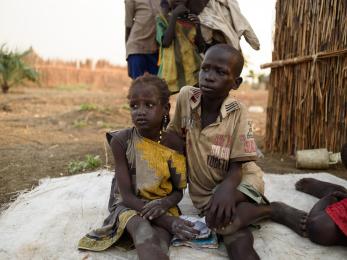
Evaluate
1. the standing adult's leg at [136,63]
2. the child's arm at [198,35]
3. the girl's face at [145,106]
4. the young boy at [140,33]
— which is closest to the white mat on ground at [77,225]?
the girl's face at [145,106]

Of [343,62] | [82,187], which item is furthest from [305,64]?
[82,187]

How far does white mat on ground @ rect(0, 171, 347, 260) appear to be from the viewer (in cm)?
208

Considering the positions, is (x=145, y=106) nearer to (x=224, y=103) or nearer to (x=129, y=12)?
(x=224, y=103)

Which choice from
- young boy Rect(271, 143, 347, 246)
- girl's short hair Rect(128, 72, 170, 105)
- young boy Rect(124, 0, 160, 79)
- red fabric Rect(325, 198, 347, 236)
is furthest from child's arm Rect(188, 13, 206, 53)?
red fabric Rect(325, 198, 347, 236)

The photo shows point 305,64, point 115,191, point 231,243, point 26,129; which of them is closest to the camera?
point 231,243

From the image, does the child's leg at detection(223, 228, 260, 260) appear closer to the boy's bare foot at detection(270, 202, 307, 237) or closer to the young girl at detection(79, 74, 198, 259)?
the young girl at detection(79, 74, 198, 259)

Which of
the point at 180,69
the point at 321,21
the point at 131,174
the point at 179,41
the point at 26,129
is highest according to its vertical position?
the point at 321,21

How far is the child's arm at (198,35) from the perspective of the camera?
10.5ft

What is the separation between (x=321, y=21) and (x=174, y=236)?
9.36 ft

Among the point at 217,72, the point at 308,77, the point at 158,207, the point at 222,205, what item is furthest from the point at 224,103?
the point at 308,77

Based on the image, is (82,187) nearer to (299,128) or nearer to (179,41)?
(179,41)

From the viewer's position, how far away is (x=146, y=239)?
193cm

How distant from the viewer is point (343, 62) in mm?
3809

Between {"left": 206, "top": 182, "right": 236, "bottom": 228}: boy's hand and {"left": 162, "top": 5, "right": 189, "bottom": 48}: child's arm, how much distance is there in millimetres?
1579
